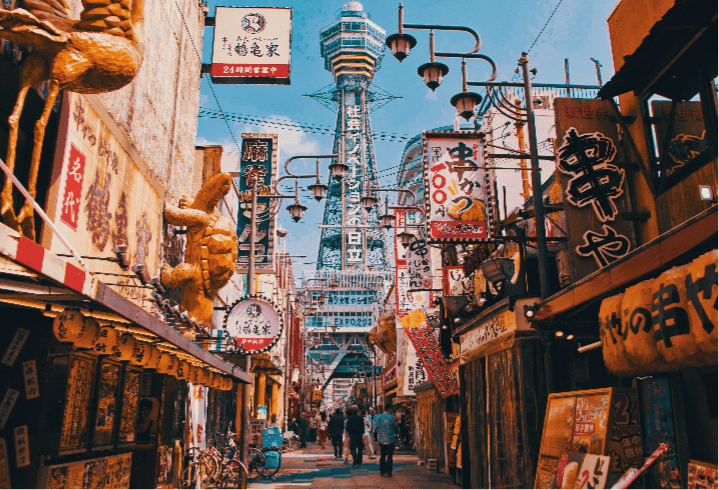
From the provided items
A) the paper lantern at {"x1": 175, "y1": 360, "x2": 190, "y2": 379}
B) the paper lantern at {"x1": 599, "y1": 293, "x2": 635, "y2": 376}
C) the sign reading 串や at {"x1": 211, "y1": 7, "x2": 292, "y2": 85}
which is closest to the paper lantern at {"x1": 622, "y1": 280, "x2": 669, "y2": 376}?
the paper lantern at {"x1": 599, "y1": 293, "x2": 635, "y2": 376}

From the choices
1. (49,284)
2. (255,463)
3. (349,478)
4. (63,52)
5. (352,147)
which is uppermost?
(352,147)

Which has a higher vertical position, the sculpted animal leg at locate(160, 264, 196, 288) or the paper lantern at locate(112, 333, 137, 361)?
the sculpted animal leg at locate(160, 264, 196, 288)

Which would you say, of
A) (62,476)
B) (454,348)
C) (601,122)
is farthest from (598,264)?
(454,348)

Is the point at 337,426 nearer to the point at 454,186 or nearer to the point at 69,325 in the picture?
the point at 454,186

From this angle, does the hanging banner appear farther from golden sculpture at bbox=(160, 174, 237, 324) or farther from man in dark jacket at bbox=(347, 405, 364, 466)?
man in dark jacket at bbox=(347, 405, 364, 466)

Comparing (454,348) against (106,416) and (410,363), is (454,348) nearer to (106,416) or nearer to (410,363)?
(410,363)

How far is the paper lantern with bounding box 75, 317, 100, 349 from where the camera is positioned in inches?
240

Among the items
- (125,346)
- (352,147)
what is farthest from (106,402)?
(352,147)

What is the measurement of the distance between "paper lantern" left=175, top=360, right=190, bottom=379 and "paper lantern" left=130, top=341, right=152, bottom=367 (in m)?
1.21

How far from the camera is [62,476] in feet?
24.0

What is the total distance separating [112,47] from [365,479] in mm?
11789

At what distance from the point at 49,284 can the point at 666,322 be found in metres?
5.42

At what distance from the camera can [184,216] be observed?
1216 centimetres

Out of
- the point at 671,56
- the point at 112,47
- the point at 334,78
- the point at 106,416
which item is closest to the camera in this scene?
the point at 112,47
